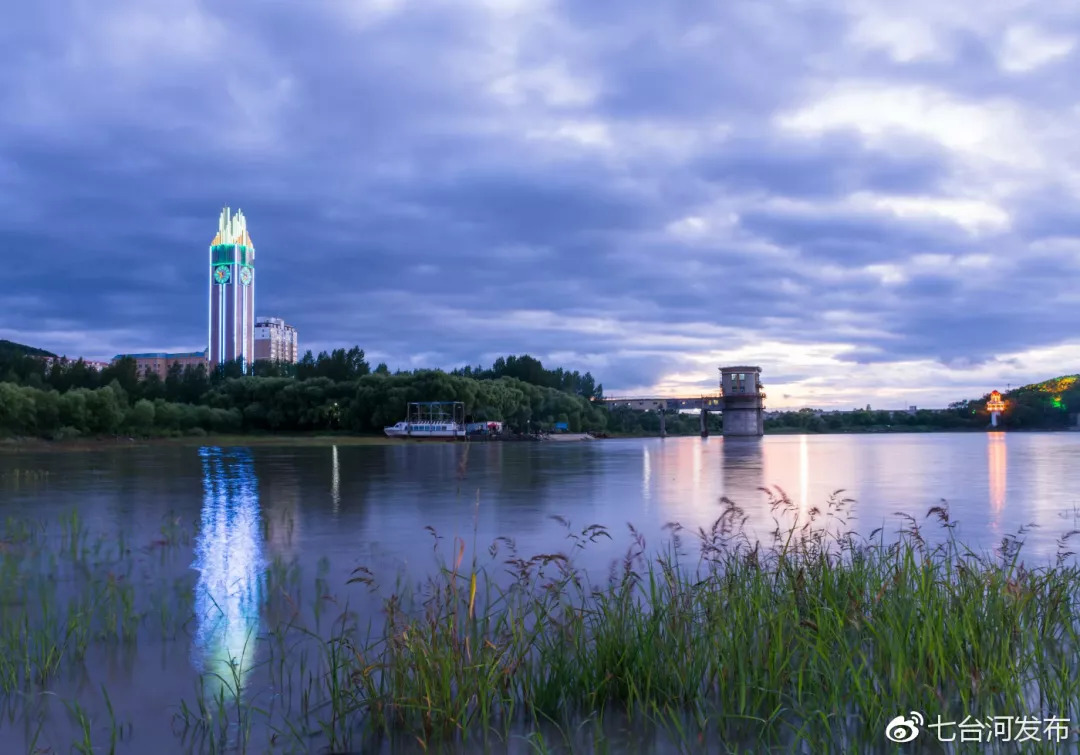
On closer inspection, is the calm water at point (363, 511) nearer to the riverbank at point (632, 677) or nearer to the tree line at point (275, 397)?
the riverbank at point (632, 677)

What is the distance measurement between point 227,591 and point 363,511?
1163 cm

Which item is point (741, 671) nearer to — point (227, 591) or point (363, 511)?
point (227, 591)

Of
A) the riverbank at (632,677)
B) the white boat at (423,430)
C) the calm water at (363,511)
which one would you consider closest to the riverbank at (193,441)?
the white boat at (423,430)

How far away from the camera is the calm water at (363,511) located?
29.2 ft

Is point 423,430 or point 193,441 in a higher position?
point 423,430

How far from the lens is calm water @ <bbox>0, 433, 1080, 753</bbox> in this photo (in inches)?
351

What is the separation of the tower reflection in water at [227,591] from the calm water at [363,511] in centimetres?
4

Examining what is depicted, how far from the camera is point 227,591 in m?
12.0

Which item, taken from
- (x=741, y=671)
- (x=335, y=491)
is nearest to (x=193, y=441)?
(x=335, y=491)

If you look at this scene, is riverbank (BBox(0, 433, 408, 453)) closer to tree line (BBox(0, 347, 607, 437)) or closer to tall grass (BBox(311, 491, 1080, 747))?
tree line (BBox(0, 347, 607, 437))

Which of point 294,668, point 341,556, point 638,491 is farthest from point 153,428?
point 294,668

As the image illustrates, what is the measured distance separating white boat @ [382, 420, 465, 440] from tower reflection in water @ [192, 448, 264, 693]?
100209 mm

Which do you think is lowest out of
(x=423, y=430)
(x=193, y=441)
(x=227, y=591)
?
(x=193, y=441)

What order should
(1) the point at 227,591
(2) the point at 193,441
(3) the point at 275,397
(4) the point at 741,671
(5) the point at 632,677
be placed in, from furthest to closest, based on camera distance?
(3) the point at 275,397, (2) the point at 193,441, (1) the point at 227,591, (5) the point at 632,677, (4) the point at 741,671
